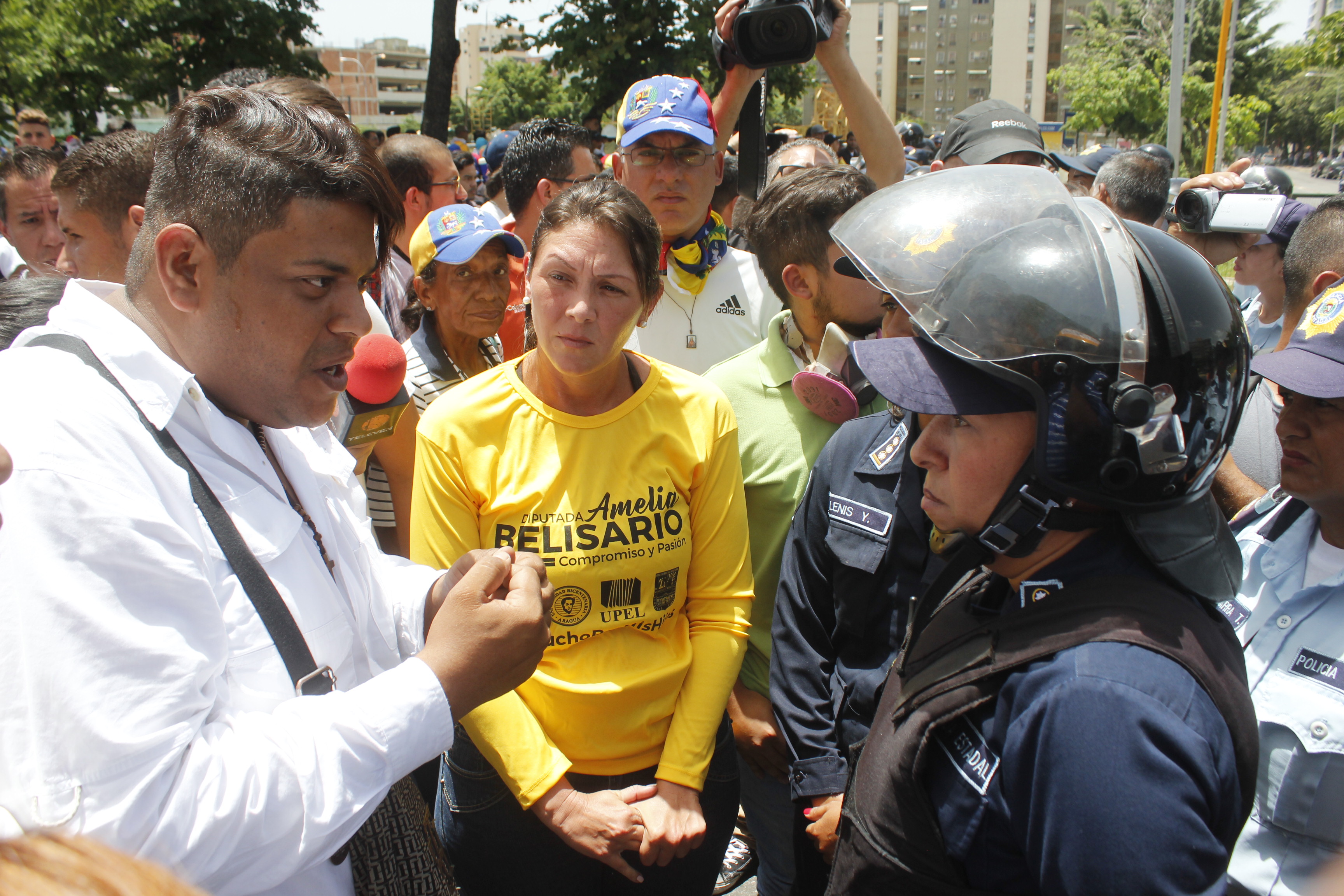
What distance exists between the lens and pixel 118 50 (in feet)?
62.4

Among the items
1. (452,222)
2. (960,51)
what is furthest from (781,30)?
(960,51)

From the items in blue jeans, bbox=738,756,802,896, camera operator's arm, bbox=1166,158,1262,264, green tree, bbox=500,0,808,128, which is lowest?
blue jeans, bbox=738,756,802,896

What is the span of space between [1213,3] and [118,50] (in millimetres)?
59095

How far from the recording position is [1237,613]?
6.28 feet

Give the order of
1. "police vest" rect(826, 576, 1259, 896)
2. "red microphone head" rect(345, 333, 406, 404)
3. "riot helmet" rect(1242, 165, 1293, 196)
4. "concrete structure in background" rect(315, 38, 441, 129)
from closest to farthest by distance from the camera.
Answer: "police vest" rect(826, 576, 1259, 896) < "red microphone head" rect(345, 333, 406, 404) < "riot helmet" rect(1242, 165, 1293, 196) < "concrete structure in background" rect(315, 38, 441, 129)

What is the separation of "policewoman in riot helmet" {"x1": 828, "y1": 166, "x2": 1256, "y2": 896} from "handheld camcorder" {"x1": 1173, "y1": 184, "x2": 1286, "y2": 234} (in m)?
2.78

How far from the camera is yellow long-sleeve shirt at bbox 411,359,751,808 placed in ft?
6.67

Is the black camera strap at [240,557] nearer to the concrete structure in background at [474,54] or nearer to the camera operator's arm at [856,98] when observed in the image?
the camera operator's arm at [856,98]

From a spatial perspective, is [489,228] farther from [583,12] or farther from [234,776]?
[583,12]

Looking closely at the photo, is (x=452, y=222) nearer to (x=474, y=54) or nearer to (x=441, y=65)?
(x=441, y=65)

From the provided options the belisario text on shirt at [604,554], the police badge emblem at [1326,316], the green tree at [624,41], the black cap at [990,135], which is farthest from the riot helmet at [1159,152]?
the green tree at [624,41]

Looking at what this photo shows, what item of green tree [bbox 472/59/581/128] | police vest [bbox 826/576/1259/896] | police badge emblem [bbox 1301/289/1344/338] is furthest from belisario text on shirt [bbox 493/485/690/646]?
green tree [bbox 472/59/581/128]

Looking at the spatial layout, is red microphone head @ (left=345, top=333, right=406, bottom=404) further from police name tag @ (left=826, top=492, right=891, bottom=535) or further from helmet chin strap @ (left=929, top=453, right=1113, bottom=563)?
helmet chin strap @ (left=929, top=453, right=1113, bottom=563)

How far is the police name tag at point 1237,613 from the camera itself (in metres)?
1.89
